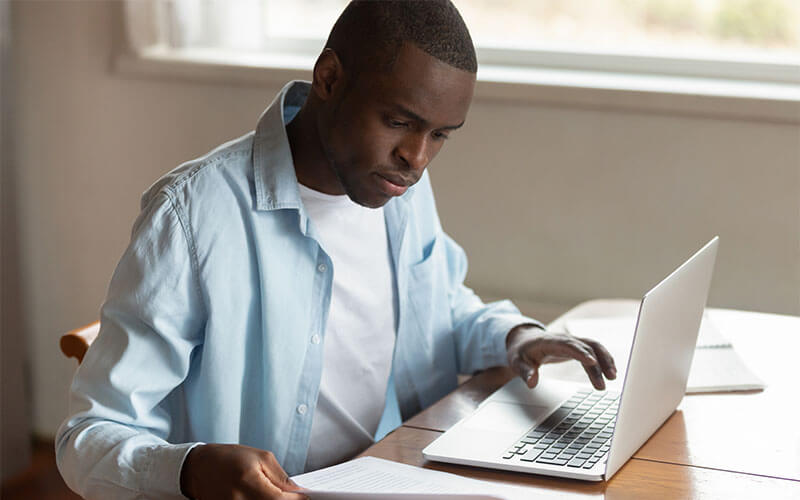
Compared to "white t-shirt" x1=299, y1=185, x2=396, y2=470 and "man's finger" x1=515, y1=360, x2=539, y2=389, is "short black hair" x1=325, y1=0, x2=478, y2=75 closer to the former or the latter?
"white t-shirt" x1=299, y1=185, x2=396, y2=470

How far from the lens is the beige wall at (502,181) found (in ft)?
6.35

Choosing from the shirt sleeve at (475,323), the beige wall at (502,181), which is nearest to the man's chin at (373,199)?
the shirt sleeve at (475,323)

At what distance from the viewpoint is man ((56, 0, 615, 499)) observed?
1001 mm

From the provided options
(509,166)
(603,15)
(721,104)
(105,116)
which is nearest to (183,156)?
(105,116)

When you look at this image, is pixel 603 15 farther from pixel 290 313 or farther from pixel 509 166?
pixel 290 313

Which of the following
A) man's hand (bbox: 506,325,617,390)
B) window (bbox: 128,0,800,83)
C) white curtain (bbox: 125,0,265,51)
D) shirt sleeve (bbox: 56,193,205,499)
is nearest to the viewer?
shirt sleeve (bbox: 56,193,205,499)

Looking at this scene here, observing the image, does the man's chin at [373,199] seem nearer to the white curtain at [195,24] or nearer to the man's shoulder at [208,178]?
the man's shoulder at [208,178]

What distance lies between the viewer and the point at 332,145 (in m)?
1.17

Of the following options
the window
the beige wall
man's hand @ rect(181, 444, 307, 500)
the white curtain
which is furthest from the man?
the white curtain

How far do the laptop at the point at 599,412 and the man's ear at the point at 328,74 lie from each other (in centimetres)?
41

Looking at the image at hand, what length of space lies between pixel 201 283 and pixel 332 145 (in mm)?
229

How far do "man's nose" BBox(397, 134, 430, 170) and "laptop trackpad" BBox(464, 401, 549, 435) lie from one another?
0.98 feet

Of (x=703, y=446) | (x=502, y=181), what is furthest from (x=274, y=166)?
(x=502, y=181)

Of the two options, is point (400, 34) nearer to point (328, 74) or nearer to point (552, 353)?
point (328, 74)
